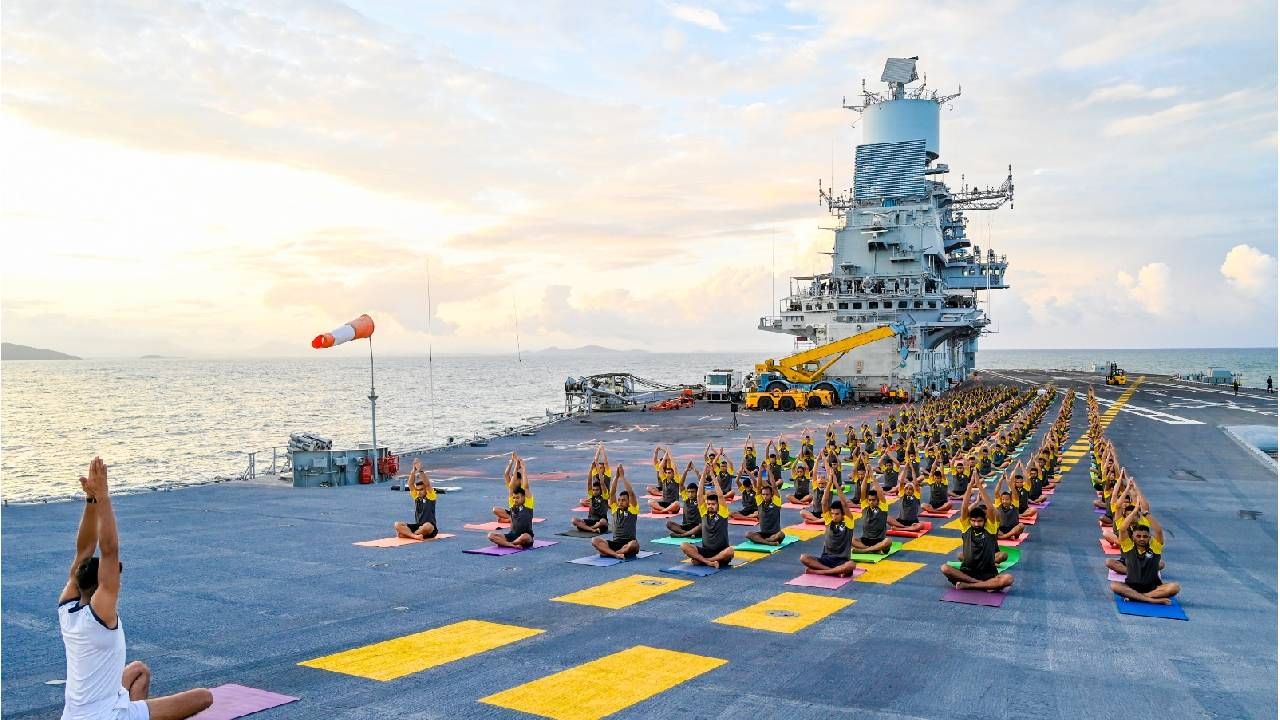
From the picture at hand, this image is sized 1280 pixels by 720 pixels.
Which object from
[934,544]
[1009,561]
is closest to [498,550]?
[934,544]

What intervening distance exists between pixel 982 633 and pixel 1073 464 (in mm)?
22713

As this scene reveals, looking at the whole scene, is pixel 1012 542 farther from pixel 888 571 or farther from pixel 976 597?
pixel 976 597

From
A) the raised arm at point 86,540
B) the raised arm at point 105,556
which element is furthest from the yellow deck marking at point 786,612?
the raised arm at point 86,540

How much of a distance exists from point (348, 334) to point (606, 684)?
1890 centimetres

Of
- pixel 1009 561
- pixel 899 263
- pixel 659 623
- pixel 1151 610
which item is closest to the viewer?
pixel 659 623

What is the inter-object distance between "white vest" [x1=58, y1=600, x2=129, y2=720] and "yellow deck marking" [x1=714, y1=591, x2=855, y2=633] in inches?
295

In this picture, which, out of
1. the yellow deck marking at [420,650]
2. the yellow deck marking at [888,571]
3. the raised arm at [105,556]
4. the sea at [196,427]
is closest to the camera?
the raised arm at [105,556]

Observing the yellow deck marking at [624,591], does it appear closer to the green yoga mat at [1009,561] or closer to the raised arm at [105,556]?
the green yoga mat at [1009,561]

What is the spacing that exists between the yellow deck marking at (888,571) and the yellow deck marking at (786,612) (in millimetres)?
1485

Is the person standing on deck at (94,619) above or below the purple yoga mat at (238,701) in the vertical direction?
above

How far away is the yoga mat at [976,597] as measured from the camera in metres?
12.7

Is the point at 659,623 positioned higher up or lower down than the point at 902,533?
higher up

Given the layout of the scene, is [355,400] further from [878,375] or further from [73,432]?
[878,375]

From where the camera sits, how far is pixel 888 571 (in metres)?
14.9
